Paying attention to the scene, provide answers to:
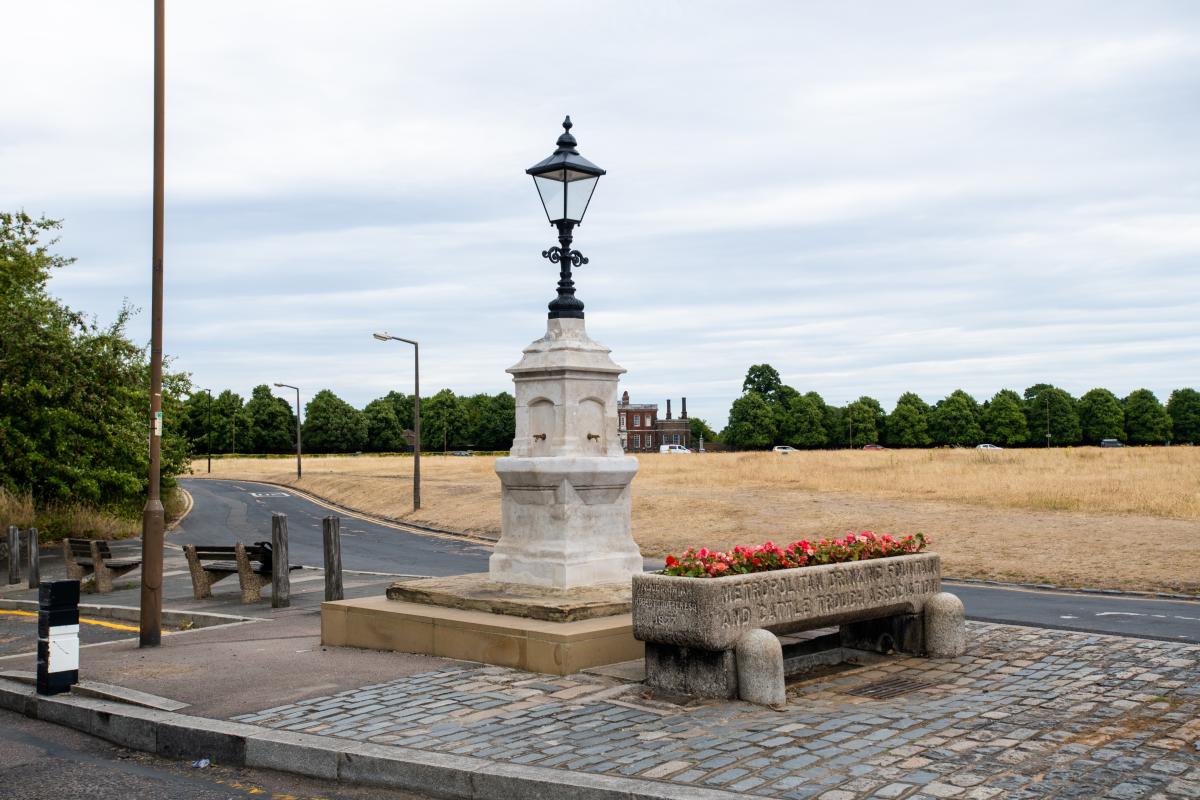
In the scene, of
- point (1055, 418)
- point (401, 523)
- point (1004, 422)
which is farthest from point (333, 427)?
point (401, 523)

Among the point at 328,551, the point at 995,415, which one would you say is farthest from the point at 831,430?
the point at 328,551

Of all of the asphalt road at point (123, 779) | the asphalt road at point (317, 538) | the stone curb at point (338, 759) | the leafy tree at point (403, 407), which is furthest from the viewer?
the leafy tree at point (403, 407)

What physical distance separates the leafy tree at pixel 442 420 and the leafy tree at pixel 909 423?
2121 inches

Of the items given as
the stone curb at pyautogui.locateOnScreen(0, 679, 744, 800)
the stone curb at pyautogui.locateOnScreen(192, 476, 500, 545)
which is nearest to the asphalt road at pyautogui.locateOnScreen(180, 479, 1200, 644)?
the stone curb at pyautogui.locateOnScreen(192, 476, 500, 545)

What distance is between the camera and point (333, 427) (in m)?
133

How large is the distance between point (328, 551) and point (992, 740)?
952 centimetres

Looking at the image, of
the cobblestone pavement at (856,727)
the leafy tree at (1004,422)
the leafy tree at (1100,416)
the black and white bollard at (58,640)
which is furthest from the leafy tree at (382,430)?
the cobblestone pavement at (856,727)

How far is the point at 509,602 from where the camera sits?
953 cm

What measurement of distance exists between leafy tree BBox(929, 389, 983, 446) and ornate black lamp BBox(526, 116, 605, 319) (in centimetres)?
13470

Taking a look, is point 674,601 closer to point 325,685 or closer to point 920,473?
point 325,685

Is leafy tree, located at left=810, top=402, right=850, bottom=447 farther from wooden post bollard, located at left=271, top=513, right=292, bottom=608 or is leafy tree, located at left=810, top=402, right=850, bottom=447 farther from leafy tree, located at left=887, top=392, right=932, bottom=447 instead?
wooden post bollard, located at left=271, top=513, right=292, bottom=608

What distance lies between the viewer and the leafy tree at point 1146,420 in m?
141

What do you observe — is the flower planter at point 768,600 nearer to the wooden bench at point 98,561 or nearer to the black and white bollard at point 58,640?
the black and white bollard at point 58,640

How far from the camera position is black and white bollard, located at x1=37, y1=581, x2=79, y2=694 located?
8.64 meters
